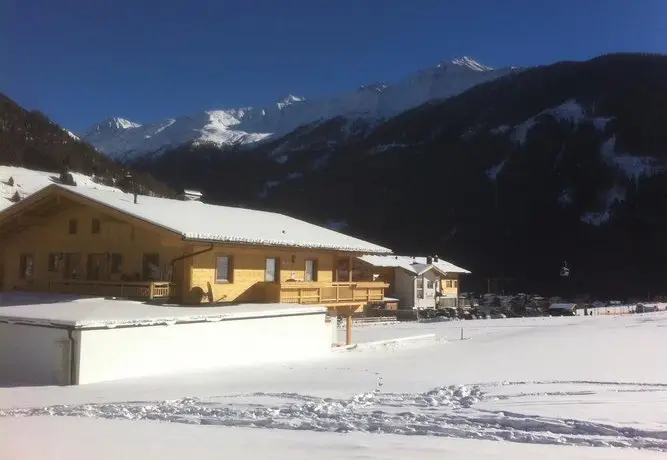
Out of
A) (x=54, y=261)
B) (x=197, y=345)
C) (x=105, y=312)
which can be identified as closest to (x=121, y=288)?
(x=105, y=312)

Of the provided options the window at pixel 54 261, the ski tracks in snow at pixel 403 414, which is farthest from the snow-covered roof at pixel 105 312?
the ski tracks in snow at pixel 403 414

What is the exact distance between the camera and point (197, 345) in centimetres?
2003

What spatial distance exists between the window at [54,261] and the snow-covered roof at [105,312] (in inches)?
79.3

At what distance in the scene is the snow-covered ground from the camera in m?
9.29

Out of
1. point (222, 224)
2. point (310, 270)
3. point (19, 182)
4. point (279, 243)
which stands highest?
point (19, 182)

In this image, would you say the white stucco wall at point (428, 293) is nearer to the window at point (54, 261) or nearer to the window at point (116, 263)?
the window at point (54, 261)

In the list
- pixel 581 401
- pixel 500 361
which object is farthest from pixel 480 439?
pixel 500 361

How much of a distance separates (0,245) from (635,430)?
980 inches

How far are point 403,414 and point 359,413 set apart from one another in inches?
30.6

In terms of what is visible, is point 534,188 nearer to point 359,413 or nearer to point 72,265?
point 72,265

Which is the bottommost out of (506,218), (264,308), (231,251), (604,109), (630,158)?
(264,308)

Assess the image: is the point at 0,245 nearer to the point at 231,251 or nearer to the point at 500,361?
the point at 231,251

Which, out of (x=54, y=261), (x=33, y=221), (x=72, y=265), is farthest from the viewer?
(x=33, y=221)

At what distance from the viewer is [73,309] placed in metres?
19.0
